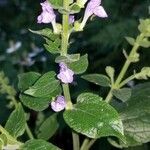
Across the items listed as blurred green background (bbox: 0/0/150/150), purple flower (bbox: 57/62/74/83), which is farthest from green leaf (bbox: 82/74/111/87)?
blurred green background (bbox: 0/0/150/150)

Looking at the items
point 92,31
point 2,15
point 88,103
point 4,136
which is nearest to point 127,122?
point 88,103

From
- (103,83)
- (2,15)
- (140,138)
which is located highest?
(103,83)

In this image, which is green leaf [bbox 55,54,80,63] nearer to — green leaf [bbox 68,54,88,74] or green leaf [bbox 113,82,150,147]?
green leaf [bbox 68,54,88,74]

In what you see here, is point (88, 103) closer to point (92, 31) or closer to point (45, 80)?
point (45, 80)

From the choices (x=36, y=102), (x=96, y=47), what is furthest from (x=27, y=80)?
(x=96, y=47)

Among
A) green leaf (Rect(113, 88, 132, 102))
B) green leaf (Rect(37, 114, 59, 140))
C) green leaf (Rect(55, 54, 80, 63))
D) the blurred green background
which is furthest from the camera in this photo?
the blurred green background
